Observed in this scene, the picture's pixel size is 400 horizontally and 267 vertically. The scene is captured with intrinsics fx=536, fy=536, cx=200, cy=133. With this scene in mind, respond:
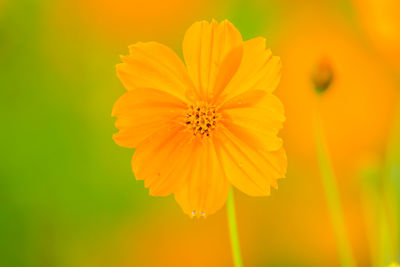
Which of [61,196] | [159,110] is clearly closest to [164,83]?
[159,110]

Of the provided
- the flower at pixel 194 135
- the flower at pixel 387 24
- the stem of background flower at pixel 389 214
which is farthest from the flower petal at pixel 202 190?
the flower at pixel 387 24

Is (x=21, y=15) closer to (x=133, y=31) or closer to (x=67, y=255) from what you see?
(x=133, y=31)

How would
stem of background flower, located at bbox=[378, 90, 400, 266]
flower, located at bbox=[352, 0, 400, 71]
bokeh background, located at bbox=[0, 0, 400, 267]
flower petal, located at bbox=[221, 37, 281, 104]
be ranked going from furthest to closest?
bokeh background, located at bbox=[0, 0, 400, 267]
flower, located at bbox=[352, 0, 400, 71]
stem of background flower, located at bbox=[378, 90, 400, 266]
flower petal, located at bbox=[221, 37, 281, 104]

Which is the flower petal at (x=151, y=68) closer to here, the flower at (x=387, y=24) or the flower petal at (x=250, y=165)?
the flower petal at (x=250, y=165)

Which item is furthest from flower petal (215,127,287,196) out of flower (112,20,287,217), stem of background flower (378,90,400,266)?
stem of background flower (378,90,400,266)

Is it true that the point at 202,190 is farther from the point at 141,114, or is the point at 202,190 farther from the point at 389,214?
the point at 389,214

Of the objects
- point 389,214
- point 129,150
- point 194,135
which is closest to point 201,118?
point 194,135

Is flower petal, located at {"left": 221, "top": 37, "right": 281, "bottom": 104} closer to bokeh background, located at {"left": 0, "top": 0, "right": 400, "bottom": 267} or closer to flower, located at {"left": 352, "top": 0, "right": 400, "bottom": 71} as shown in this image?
flower, located at {"left": 352, "top": 0, "right": 400, "bottom": 71}
